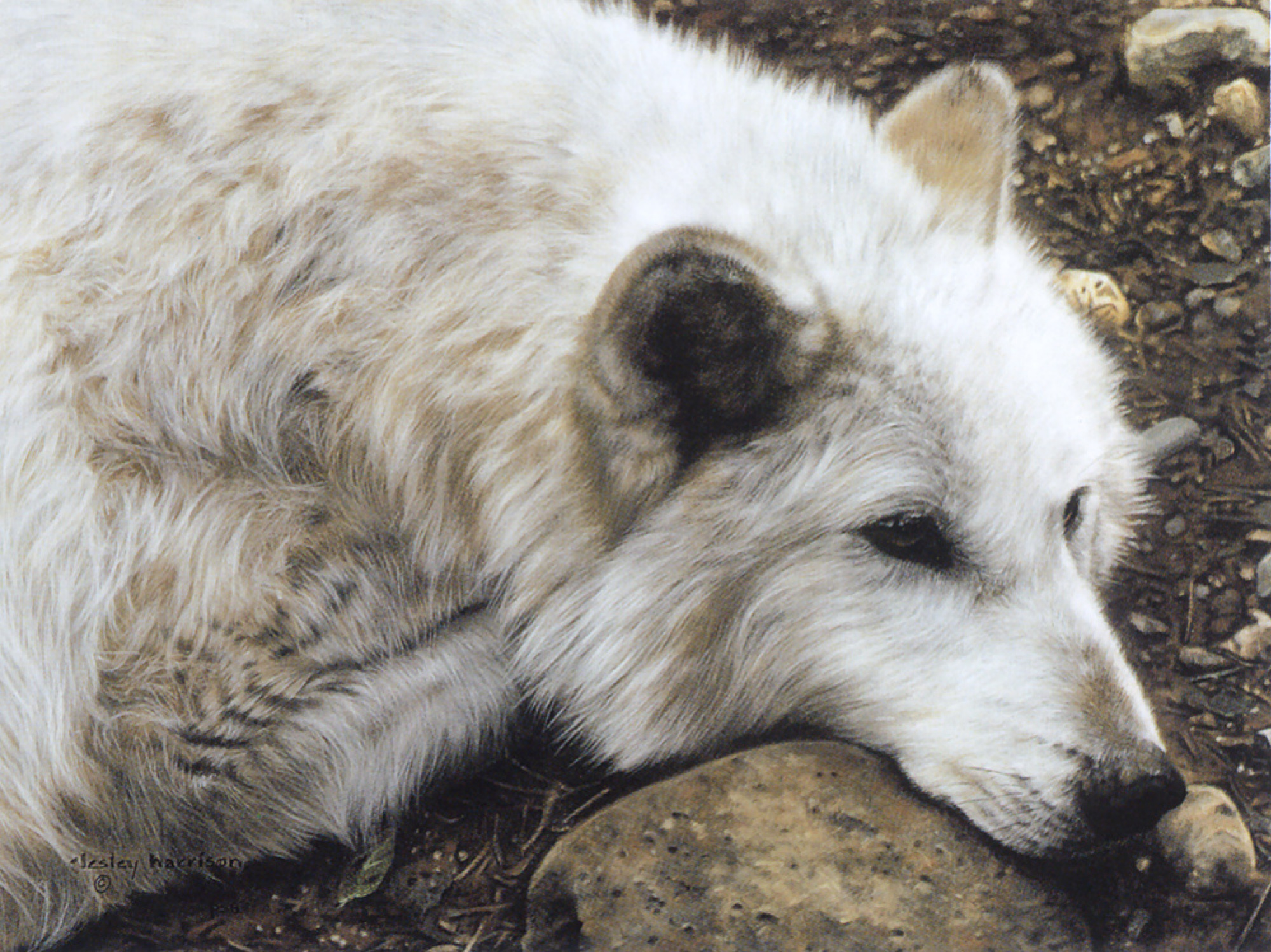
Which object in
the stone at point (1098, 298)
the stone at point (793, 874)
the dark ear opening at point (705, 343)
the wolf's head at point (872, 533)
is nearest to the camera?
the dark ear opening at point (705, 343)

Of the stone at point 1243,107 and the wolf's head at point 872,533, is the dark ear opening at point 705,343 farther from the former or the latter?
the stone at point 1243,107

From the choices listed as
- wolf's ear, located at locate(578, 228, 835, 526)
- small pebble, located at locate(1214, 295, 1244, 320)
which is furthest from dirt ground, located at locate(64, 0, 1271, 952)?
wolf's ear, located at locate(578, 228, 835, 526)

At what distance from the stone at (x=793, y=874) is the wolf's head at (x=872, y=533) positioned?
0.22 feet

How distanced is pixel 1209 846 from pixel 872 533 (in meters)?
0.77

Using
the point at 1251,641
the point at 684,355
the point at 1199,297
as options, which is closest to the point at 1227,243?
the point at 1199,297

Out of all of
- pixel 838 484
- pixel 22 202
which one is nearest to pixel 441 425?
pixel 838 484

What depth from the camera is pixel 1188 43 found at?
2.04m

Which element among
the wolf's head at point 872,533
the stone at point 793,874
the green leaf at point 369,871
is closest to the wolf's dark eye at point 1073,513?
the wolf's head at point 872,533

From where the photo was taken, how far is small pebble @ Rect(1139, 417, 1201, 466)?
6.61 feet

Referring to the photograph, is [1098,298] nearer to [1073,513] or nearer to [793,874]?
[1073,513]

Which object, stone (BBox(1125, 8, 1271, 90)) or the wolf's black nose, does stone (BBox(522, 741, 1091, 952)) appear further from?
stone (BBox(1125, 8, 1271, 90))

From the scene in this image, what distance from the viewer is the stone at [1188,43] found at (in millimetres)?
2031

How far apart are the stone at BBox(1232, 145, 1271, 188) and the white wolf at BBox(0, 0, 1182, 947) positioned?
51 cm

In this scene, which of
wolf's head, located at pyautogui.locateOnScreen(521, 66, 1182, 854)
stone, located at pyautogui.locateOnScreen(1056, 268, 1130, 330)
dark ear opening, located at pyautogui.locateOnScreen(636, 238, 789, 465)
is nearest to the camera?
dark ear opening, located at pyautogui.locateOnScreen(636, 238, 789, 465)
